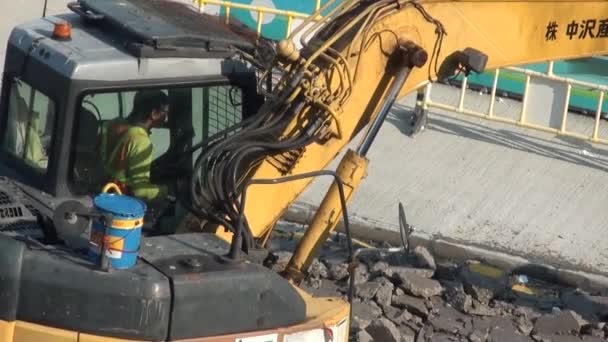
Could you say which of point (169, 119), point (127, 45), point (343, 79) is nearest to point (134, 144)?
point (169, 119)

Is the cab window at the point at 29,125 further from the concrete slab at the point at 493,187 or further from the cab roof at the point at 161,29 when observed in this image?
the concrete slab at the point at 493,187

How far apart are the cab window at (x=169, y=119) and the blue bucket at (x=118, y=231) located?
29.1 inches

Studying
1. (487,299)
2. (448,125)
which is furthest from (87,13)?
(448,125)

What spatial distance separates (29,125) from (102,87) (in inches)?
24.6

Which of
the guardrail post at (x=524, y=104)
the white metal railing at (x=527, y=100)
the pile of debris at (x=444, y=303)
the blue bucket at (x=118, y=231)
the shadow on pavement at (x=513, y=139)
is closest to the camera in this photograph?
the blue bucket at (x=118, y=231)

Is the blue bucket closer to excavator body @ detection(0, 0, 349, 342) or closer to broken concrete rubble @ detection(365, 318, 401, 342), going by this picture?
excavator body @ detection(0, 0, 349, 342)

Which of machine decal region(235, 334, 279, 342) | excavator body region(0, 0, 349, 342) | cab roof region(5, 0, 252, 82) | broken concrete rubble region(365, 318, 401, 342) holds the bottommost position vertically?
broken concrete rubble region(365, 318, 401, 342)

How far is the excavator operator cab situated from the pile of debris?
2.40 m

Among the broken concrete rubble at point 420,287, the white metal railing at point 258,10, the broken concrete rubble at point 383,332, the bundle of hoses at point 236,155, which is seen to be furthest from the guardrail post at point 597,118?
the bundle of hoses at point 236,155

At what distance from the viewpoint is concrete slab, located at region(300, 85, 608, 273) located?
462 inches

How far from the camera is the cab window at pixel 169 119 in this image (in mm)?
6617

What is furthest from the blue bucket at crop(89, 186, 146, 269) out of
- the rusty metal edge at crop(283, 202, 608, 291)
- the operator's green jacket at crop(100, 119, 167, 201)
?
the rusty metal edge at crop(283, 202, 608, 291)

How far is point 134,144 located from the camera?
678 cm

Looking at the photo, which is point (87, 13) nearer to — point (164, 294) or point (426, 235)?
point (164, 294)
